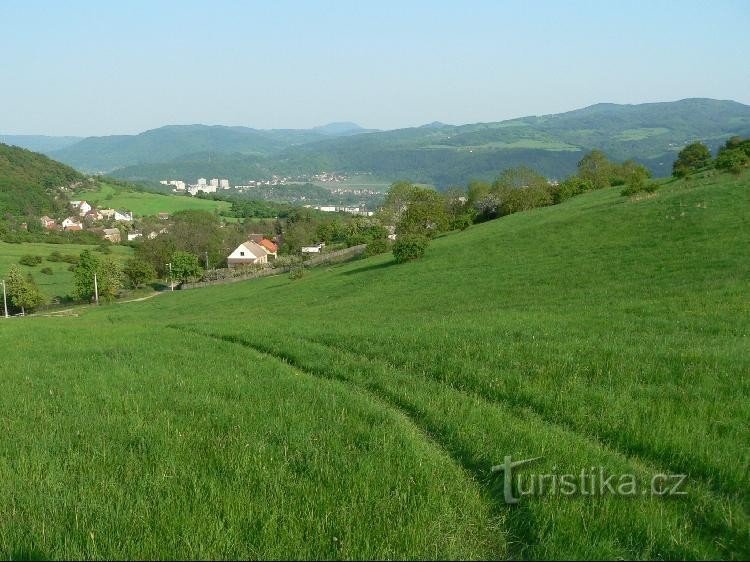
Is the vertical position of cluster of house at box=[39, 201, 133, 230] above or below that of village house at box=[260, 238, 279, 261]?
above

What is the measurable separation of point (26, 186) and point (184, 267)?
113m

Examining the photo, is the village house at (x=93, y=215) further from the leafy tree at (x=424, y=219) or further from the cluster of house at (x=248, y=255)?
the leafy tree at (x=424, y=219)

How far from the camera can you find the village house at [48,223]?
509 ft

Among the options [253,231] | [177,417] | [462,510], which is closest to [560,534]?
[462,510]

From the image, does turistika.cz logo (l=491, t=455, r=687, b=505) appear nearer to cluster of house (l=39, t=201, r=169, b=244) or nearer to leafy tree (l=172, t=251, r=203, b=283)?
leafy tree (l=172, t=251, r=203, b=283)

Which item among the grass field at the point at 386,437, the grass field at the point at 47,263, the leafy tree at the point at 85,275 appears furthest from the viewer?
the grass field at the point at 47,263

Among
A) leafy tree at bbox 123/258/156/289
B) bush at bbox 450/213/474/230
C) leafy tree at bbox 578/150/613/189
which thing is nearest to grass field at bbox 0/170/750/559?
bush at bbox 450/213/474/230

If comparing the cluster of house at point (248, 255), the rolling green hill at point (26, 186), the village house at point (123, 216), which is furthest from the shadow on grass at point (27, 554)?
the village house at point (123, 216)

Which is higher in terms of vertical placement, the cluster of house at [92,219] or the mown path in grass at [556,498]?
the mown path in grass at [556,498]

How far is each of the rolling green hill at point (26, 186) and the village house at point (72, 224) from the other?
7459 mm

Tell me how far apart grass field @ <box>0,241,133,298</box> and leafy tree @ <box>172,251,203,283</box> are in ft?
51.9

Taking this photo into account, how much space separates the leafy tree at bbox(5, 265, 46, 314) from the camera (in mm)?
74375

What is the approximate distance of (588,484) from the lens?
5836mm

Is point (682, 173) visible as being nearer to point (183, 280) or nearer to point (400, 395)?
point (400, 395)
